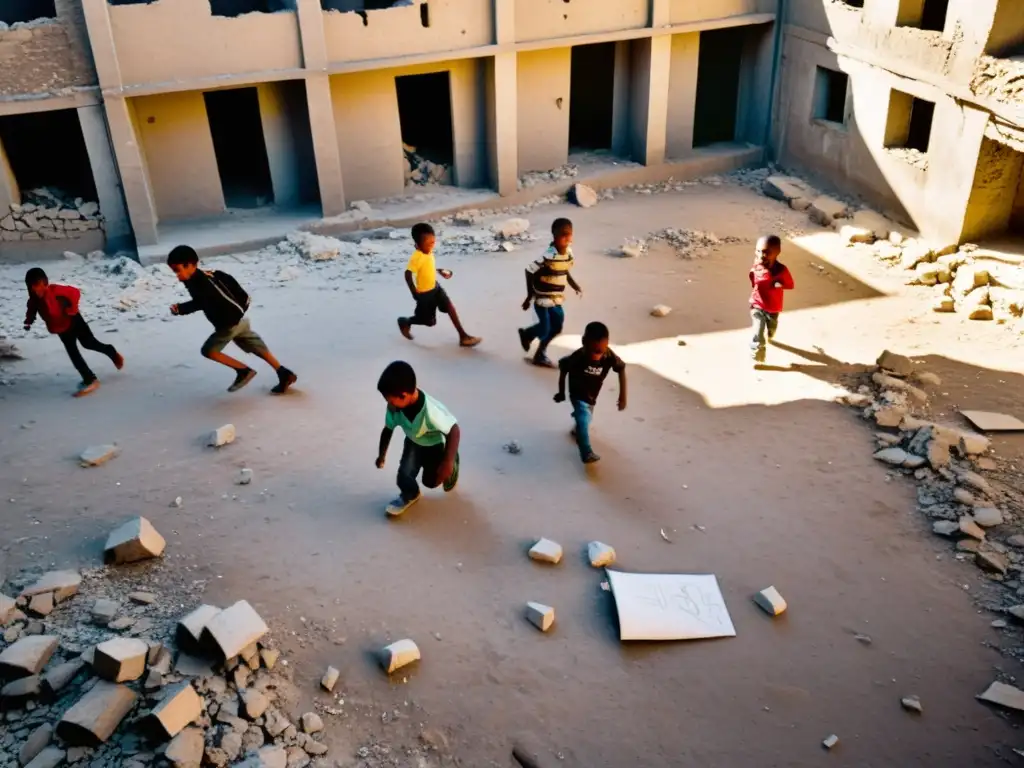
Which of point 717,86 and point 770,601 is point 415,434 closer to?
Answer: point 770,601

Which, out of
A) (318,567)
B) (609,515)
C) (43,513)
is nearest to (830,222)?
(609,515)

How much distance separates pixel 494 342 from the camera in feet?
30.1

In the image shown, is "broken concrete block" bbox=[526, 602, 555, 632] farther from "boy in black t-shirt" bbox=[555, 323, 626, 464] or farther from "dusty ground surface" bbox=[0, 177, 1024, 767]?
"boy in black t-shirt" bbox=[555, 323, 626, 464]

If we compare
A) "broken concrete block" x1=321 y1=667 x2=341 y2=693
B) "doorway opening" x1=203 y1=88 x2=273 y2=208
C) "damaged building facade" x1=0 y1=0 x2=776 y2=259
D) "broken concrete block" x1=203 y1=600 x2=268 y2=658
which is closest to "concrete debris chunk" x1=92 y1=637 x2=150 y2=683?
"broken concrete block" x1=203 y1=600 x2=268 y2=658

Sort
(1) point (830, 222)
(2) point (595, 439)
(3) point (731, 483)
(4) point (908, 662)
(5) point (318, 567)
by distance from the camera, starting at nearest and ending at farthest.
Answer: (4) point (908, 662), (5) point (318, 567), (3) point (731, 483), (2) point (595, 439), (1) point (830, 222)

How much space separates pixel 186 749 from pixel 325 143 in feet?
32.2

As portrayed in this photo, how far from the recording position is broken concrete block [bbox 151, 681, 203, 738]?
4.15 meters

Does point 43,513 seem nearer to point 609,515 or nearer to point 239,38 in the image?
point 609,515

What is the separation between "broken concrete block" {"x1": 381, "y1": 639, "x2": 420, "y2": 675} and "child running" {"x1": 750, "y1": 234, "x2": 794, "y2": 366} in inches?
203

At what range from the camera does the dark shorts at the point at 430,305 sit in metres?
8.54

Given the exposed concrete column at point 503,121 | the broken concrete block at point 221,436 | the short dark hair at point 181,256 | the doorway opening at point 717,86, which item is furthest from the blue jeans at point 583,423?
the doorway opening at point 717,86

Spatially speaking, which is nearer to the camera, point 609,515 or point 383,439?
point 383,439

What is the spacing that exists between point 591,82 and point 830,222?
5.86 m

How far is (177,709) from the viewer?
4215mm
